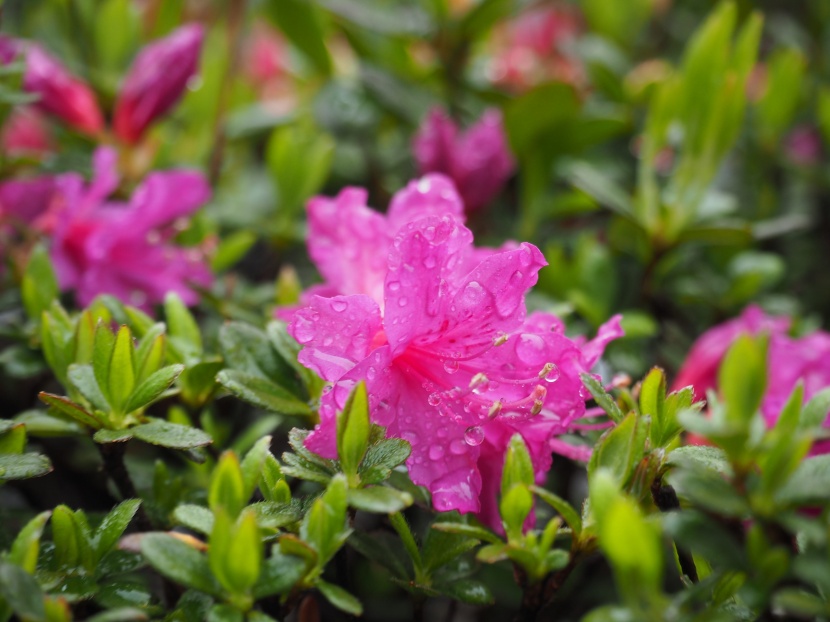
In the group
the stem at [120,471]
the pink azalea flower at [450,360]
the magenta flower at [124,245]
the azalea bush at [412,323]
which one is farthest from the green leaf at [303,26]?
the stem at [120,471]

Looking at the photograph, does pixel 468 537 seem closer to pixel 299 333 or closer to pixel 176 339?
pixel 299 333

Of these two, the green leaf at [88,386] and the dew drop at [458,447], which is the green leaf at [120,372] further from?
the dew drop at [458,447]

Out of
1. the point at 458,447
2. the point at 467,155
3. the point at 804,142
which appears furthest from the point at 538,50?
the point at 458,447

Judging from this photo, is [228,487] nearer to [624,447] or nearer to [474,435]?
[474,435]

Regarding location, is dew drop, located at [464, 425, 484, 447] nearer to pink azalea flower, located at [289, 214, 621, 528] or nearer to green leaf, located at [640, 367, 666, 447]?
pink azalea flower, located at [289, 214, 621, 528]

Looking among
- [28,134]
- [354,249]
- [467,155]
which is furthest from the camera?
[28,134]

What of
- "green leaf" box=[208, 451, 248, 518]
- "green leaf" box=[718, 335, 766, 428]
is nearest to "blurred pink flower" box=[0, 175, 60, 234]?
"green leaf" box=[208, 451, 248, 518]
